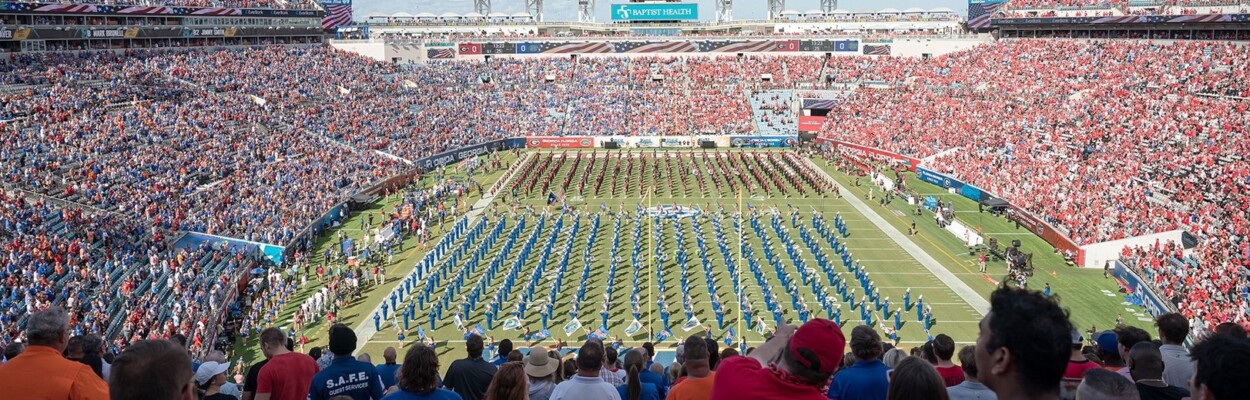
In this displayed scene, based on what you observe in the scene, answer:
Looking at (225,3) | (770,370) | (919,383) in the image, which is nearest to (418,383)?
(770,370)

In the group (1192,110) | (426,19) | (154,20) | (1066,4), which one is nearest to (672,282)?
(1192,110)

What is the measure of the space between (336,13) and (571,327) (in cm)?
6327

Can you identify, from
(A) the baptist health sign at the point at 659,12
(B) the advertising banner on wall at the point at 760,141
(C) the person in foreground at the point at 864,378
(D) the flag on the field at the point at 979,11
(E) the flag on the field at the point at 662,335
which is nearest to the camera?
(C) the person in foreground at the point at 864,378

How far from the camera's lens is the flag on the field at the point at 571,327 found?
63.0ft

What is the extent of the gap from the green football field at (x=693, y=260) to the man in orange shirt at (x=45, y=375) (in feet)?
43.7

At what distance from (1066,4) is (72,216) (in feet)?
170

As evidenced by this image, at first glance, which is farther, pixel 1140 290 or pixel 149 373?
pixel 1140 290

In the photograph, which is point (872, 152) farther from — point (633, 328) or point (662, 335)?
point (662, 335)

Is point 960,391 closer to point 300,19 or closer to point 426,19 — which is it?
point 300,19

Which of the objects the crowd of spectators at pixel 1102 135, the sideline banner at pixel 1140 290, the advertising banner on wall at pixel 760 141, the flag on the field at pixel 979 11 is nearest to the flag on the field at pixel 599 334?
the sideline banner at pixel 1140 290

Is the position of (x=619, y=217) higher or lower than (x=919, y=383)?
lower

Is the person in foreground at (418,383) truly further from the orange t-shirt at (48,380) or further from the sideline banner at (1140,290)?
the sideline banner at (1140,290)

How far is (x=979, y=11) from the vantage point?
7162 centimetres

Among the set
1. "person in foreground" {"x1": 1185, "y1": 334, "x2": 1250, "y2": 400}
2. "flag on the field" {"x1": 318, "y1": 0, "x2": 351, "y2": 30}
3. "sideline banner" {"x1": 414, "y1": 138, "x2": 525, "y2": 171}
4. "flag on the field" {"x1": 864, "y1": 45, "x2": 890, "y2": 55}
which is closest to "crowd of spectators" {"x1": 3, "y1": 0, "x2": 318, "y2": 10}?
"flag on the field" {"x1": 318, "y1": 0, "x2": 351, "y2": 30}
